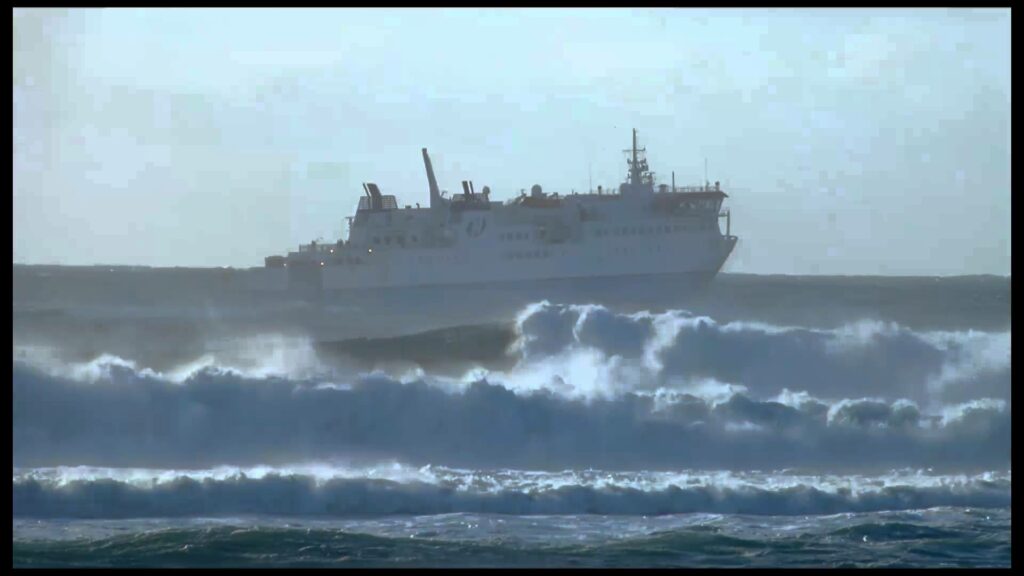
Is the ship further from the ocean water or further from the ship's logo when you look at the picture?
the ocean water

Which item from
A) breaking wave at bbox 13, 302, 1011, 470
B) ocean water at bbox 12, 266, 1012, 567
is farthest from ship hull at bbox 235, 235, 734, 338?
breaking wave at bbox 13, 302, 1011, 470

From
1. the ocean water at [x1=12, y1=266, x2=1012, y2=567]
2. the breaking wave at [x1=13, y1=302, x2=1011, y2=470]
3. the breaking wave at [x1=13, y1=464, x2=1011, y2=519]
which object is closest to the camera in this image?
the ocean water at [x1=12, y1=266, x2=1012, y2=567]

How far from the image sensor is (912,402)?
56.1ft

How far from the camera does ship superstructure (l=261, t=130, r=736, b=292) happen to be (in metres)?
37.3

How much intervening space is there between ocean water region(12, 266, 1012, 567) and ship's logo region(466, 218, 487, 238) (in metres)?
14.5

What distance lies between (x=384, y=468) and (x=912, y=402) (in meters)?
7.62

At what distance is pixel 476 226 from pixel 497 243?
83cm

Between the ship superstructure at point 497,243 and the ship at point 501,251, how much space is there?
30mm

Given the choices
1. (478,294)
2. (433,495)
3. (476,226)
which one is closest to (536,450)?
(433,495)

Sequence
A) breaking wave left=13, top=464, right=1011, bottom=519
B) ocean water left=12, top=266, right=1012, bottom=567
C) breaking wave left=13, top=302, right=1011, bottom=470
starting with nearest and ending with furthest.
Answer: ocean water left=12, top=266, right=1012, bottom=567 < breaking wave left=13, top=464, right=1011, bottom=519 < breaking wave left=13, top=302, right=1011, bottom=470

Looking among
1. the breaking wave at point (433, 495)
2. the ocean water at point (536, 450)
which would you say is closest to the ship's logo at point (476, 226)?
the ocean water at point (536, 450)

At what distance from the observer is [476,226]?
3775cm

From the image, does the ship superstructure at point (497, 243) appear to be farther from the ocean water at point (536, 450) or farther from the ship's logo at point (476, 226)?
the ocean water at point (536, 450)

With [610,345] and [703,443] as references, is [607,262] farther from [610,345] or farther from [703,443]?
[703,443]
